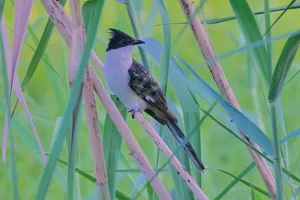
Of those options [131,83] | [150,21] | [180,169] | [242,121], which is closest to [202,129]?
[131,83]

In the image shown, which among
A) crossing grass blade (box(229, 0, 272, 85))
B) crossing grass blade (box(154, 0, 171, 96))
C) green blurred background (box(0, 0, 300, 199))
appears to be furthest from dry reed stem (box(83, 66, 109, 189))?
green blurred background (box(0, 0, 300, 199))

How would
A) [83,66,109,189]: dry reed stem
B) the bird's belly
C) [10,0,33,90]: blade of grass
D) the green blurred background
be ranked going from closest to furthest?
[10,0,33,90]: blade of grass
[83,66,109,189]: dry reed stem
the bird's belly
the green blurred background

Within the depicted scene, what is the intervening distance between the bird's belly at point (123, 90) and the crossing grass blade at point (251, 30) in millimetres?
341

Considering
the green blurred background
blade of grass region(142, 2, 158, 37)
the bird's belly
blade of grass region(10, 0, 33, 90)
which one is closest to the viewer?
blade of grass region(10, 0, 33, 90)

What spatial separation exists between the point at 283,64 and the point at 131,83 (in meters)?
0.65

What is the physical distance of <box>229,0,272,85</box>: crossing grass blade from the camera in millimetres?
759

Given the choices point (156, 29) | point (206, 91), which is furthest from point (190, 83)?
point (156, 29)

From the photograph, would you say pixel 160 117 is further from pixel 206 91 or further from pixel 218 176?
pixel 218 176

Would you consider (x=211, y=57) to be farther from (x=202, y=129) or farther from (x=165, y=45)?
(x=202, y=129)

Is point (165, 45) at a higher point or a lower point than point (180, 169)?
higher

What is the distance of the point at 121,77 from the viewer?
125 cm

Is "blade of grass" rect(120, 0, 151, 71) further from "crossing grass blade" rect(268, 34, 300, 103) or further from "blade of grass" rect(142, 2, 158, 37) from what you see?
"crossing grass blade" rect(268, 34, 300, 103)

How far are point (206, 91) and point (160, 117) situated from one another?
0.35 m

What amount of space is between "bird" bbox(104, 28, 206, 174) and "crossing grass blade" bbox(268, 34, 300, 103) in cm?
43
